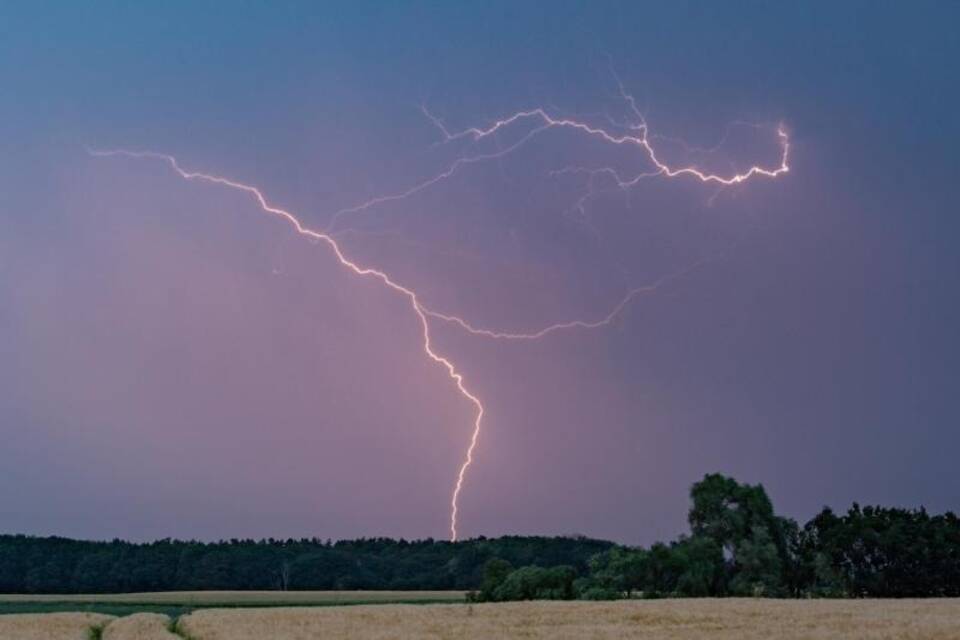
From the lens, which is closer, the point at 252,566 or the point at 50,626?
the point at 50,626

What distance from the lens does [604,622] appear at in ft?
100

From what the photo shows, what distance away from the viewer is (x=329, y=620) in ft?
109

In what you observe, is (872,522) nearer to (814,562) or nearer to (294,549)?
(814,562)

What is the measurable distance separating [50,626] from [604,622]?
60.0 ft

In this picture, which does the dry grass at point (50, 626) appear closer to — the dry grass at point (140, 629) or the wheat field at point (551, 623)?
the wheat field at point (551, 623)

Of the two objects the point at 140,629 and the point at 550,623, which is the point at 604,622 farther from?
the point at 140,629

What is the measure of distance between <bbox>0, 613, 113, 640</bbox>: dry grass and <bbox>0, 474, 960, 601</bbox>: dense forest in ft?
88.9

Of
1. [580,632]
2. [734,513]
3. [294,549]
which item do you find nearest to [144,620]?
[580,632]

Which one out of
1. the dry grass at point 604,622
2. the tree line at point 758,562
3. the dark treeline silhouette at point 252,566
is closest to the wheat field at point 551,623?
the dry grass at point 604,622

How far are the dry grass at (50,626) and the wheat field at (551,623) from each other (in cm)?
3

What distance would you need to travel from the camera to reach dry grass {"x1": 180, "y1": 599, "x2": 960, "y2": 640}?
84.1 feet

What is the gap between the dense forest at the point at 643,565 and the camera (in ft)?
208

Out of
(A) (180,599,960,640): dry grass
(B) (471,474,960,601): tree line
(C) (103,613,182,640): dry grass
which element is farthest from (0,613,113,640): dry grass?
(B) (471,474,960,601): tree line

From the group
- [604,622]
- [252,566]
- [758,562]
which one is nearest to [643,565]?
[758,562]
